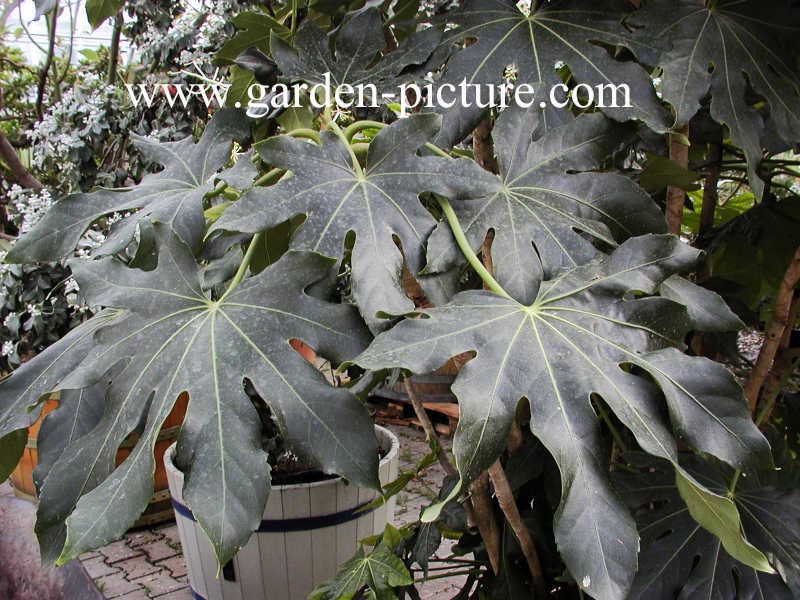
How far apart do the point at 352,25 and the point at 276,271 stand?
34 centimetres

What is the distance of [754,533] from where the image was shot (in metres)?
1.00

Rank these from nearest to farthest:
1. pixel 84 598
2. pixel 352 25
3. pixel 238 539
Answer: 1. pixel 238 539
2. pixel 352 25
3. pixel 84 598

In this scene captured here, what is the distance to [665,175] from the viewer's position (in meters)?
0.94

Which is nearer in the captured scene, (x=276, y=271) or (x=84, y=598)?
(x=276, y=271)

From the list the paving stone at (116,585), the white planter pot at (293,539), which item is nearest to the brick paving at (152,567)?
the paving stone at (116,585)

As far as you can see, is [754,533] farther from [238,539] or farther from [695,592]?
[238,539]

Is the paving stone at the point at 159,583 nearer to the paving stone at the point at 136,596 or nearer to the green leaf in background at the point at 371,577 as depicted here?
the paving stone at the point at 136,596

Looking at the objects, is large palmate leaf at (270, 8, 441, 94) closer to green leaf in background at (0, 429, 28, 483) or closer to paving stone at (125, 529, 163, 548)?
green leaf in background at (0, 429, 28, 483)

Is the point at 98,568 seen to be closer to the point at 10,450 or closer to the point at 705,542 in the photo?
the point at 10,450

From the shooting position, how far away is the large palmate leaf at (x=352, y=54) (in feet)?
2.83

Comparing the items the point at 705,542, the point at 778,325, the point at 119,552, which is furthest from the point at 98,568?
the point at 778,325

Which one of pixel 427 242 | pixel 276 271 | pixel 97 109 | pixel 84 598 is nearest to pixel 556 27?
A: pixel 427 242

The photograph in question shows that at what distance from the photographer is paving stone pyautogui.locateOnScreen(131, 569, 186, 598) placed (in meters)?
2.78

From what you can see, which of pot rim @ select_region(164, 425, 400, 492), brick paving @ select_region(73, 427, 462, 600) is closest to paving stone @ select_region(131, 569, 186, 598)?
Answer: brick paving @ select_region(73, 427, 462, 600)
